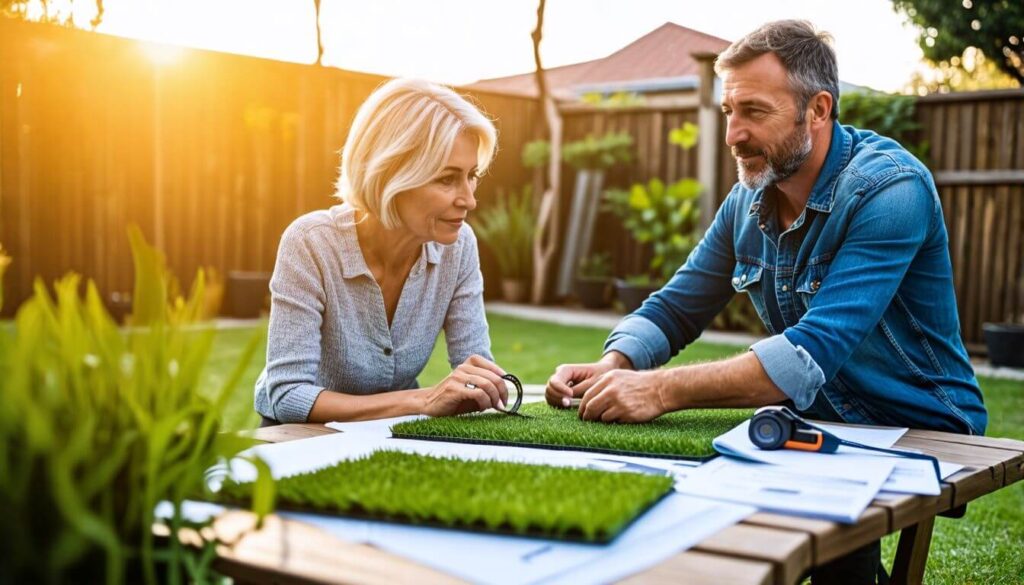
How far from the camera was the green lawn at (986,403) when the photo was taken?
3.06 metres

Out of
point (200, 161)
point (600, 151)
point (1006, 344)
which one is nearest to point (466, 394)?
point (1006, 344)

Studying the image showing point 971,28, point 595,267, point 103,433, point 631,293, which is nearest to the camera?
point 103,433

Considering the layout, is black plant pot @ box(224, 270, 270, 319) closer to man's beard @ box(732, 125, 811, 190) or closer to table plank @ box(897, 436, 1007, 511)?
man's beard @ box(732, 125, 811, 190)

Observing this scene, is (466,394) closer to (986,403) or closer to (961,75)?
(986,403)

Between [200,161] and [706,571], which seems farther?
[200,161]

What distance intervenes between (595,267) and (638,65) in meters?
3.00

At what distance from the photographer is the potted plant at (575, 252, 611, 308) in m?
9.93

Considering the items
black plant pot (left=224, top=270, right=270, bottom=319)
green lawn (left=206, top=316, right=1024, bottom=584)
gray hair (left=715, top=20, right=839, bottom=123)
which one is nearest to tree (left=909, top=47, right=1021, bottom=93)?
green lawn (left=206, top=316, right=1024, bottom=584)

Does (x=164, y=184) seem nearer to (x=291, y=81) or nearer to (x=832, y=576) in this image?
(x=291, y=81)

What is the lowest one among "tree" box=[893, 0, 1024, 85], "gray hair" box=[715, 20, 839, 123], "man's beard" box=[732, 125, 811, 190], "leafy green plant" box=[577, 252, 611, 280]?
"leafy green plant" box=[577, 252, 611, 280]

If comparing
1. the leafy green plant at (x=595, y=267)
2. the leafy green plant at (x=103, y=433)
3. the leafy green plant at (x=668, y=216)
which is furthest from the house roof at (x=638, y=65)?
the leafy green plant at (x=103, y=433)

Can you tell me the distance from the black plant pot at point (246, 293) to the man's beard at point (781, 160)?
6375mm

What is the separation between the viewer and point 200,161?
8.42 metres

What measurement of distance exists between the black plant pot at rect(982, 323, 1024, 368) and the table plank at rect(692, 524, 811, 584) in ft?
21.7
